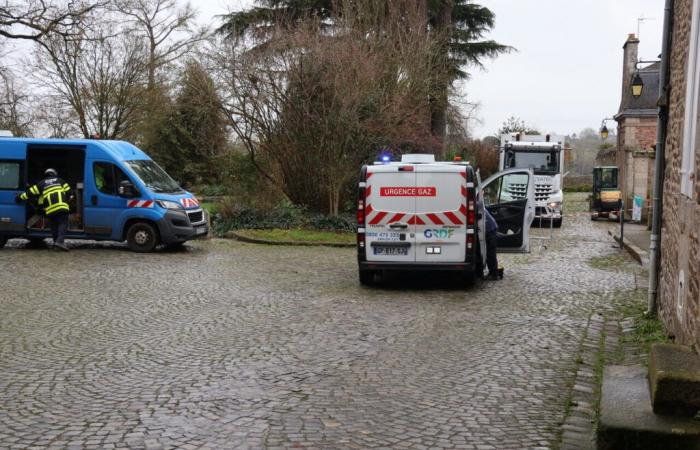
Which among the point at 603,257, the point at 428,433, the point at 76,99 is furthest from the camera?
the point at 76,99

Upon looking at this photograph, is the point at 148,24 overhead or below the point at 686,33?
overhead

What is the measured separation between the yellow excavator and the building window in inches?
1008

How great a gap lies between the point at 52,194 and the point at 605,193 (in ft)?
78.1

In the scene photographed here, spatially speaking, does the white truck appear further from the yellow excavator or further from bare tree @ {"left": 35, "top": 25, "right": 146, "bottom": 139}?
bare tree @ {"left": 35, "top": 25, "right": 146, "bottom": 139}

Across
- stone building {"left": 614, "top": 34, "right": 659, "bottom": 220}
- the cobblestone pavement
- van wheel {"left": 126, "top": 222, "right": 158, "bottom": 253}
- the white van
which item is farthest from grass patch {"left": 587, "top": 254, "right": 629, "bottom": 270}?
stone building {"left": 614, "top": 34, "right": 659, "bottom": 220}

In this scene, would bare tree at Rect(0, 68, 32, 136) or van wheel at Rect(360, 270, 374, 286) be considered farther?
bare tree at Rect(0, 68, 32, 136)

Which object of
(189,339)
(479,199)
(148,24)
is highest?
(148,24)

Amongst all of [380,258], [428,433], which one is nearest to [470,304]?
[380,258]

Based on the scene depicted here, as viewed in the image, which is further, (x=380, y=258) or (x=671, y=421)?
(x=380, y=258)

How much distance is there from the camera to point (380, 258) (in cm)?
1263

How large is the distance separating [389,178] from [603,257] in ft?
25.6

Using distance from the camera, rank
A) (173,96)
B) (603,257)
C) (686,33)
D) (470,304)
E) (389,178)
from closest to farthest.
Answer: (686,33)
(470,304)
(389,178)
(603,257)
(173,96)

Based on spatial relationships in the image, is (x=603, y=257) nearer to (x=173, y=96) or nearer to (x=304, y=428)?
(x=304, y=428)

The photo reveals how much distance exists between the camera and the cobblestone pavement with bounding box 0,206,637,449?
18.0 feet
